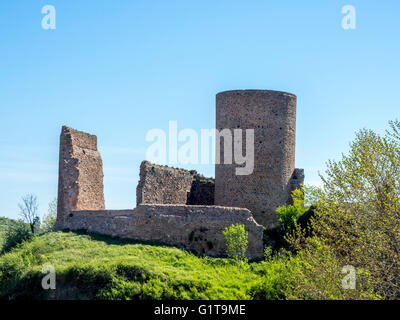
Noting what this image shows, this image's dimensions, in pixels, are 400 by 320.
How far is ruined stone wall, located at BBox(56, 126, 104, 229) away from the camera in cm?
2689

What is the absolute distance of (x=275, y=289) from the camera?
22000 millimetres

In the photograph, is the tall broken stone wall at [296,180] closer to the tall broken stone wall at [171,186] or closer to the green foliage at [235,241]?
the tall broken stone wall at [171,186]

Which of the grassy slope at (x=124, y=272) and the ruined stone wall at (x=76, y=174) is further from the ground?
the ruined stone wall at (x=76, y=174)

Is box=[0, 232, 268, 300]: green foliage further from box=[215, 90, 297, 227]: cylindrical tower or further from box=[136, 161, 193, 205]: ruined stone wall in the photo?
box=[215, 90, 297, 227]: cylindrical tower

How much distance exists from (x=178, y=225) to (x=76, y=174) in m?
5.38

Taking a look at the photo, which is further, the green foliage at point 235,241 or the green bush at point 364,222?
the green foliage at point 235,241

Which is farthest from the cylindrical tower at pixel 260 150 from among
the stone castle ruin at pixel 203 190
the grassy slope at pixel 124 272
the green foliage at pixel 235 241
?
the grassy slope at pixel 124 272

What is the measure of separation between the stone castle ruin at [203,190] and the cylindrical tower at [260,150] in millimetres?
48

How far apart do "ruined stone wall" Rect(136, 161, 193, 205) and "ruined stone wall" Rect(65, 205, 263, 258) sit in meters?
2.51

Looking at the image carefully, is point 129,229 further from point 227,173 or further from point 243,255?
point 227,173

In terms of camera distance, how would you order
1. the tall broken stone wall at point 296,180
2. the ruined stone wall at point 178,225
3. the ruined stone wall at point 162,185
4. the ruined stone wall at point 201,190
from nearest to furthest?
1. the ruined stone wall at point 178,225
2. the ruined stone wall at point 162,185
3. the tall broken stone wall at point 296,180
4. the ruined stone wall at point 201,190

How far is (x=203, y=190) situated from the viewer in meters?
32.7

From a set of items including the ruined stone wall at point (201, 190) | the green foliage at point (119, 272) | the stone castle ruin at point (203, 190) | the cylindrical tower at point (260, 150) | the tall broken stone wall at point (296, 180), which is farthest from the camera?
the ruined stone wall at point (201, 190)

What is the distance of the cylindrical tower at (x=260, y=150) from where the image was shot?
30.0m
